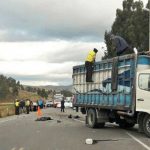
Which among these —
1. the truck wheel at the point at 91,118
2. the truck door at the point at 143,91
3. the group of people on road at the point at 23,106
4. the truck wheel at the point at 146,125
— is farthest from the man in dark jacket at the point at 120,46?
the group of people on road at the point at 23,106

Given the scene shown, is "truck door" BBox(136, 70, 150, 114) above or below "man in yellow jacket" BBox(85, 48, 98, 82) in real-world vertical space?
below

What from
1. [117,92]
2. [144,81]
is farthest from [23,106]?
[144,81]

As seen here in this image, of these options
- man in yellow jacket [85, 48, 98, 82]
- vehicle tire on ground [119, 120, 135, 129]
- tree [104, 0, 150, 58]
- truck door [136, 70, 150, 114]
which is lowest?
vehicle tire on ground [119, 120, 135, 129]

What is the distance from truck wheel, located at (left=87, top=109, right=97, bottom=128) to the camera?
77.2 feet

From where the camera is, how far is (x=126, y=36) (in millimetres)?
58688

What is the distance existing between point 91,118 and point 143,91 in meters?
5.70

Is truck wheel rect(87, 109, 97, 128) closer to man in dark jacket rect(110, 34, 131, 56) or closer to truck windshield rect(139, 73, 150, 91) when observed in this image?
man in dark jacket rect(110, 34, 131, 56)

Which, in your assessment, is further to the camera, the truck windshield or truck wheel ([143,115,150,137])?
the truck windshield

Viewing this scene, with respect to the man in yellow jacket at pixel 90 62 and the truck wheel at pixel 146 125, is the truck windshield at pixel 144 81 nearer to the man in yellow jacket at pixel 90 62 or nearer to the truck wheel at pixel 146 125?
the truck wheel at pixel 146 125

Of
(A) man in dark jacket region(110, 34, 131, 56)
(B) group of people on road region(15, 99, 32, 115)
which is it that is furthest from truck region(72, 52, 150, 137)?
(B) group of people on road region(15, 99, 32, 115)

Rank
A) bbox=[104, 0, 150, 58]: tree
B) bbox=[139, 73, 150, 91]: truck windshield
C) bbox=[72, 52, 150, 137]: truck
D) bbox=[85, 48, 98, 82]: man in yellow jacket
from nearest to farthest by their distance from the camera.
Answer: bbox=[139, 73, 150, 91]: truck windshield
bbox=[72, 52, 150, 137]: truck
bbox=[85, 48, 98, 82]: man in yellow jacket
bbox=[104, 0, 150, 58]: tree

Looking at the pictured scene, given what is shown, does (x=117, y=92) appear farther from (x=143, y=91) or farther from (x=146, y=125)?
(x=146, y=125)

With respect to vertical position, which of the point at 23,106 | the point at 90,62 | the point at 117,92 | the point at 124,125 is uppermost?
the point at 90,62

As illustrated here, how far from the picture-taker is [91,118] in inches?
952
